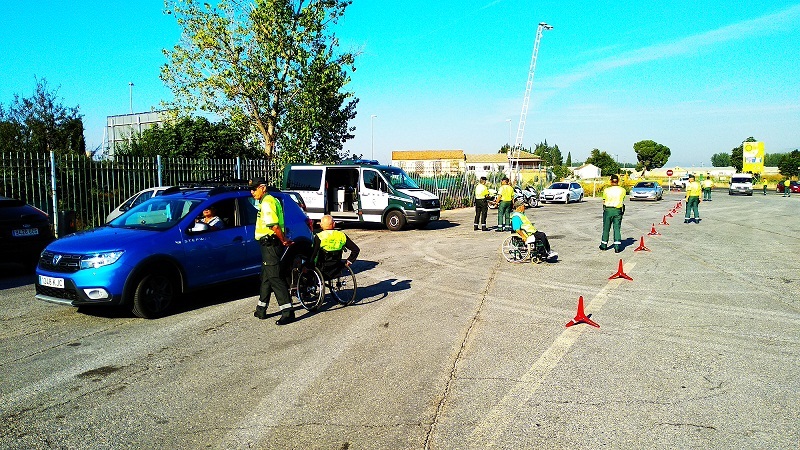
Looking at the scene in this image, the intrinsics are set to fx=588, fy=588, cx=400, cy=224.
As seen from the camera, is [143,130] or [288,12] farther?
[143,130]

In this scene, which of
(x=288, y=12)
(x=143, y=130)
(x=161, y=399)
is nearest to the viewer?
(x=161, y=399)

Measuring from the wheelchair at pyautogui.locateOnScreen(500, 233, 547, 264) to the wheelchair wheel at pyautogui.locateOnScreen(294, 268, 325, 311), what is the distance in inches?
227

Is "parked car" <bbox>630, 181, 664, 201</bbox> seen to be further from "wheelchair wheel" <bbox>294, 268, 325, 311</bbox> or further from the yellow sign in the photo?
the yellow sign

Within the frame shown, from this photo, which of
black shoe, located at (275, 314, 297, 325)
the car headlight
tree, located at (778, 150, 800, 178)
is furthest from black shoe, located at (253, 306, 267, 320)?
tree, located at (778, 150, 800, 178)

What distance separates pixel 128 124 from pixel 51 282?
23.0m

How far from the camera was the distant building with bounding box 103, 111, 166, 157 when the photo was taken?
84.4ft

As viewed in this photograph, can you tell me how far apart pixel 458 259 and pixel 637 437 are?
30.1 feet

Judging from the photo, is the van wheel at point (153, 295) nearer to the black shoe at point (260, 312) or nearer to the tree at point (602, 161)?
the black shoe at point (260, 312)

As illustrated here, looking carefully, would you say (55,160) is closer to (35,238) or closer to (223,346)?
(35,238)

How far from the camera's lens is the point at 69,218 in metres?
11.8

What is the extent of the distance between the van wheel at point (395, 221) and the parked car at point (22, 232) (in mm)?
10591

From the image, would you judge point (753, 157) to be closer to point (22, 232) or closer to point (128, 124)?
point (128, 124)

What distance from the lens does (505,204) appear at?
18594 millimetres

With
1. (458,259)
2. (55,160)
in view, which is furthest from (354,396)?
(55,160)
